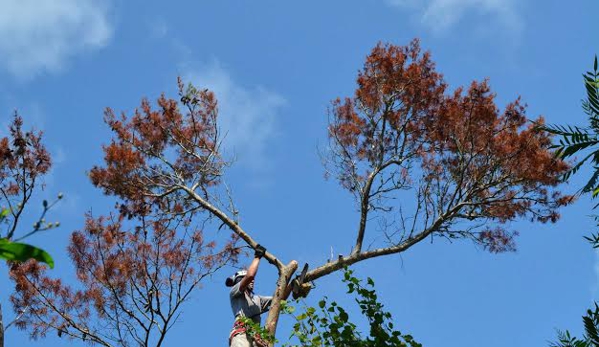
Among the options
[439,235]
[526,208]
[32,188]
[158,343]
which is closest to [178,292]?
[158,343]

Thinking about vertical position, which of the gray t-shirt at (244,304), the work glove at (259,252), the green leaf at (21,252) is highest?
the work glove at (259,252)

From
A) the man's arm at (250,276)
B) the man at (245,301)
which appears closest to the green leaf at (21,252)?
the man at (245,301)

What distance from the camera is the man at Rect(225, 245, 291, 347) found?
20.8 ft

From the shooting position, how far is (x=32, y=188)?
706 cm

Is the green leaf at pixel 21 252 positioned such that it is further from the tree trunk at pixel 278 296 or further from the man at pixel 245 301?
the tree trunk at pixel 278 296

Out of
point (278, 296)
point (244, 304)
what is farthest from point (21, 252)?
point (278, 296)

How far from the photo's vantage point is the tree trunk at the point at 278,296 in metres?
6.87

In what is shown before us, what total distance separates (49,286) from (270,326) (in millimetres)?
3677

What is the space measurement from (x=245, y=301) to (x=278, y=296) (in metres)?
0.40

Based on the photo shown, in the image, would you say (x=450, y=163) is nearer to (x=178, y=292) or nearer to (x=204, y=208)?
(x=204, y=208)

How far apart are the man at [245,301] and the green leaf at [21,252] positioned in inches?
183

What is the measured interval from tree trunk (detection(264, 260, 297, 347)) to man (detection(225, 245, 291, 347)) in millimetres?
68

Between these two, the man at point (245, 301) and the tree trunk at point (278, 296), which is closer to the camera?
the man at point (245, 301)

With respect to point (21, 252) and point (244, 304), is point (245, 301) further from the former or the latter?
point (21, 252)
